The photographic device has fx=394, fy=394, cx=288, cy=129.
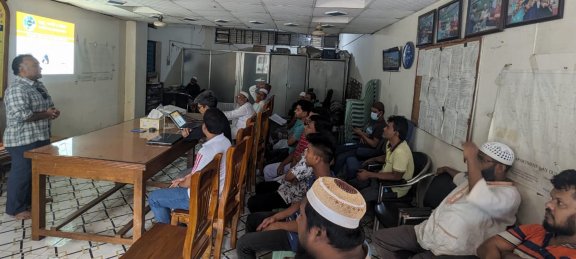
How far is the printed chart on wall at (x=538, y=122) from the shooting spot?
1678mm

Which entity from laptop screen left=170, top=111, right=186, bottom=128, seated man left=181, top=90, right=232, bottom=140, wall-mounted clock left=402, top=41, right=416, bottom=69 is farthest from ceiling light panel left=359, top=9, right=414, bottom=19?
laptop screen left=170, top=111, right=186, bottom=128

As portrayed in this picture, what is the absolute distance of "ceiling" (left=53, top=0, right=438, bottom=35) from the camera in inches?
161

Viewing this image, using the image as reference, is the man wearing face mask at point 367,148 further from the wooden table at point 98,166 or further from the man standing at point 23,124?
the man standing at point 23,124

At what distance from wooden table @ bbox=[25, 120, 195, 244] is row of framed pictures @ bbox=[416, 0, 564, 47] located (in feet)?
7.43

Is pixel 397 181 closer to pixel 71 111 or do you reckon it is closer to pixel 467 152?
pixel 467 152

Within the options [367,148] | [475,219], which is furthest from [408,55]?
[475,219]

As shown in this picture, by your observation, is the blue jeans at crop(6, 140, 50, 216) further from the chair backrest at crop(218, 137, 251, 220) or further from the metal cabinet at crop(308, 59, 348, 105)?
the metal cabinet at crop(308, 59, 348, 105)

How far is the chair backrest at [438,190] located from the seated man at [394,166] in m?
0.26

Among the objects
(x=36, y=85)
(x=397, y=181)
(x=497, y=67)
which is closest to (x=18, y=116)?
(x=36, y=85)

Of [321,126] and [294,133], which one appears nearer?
[321,126]

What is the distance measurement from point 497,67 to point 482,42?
283 millimetres

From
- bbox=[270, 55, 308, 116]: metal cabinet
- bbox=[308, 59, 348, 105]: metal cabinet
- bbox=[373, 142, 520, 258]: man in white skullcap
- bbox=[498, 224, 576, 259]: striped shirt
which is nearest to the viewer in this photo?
bbox=[498, 224, 576, 259]: striped shirt

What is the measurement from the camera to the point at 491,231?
6.31 feet

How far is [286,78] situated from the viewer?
335 inches
